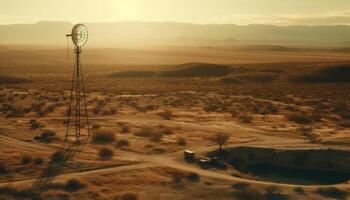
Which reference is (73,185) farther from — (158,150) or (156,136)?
(156,136)

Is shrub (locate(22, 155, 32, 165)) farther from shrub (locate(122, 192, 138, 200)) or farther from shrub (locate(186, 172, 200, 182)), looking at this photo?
shrub (locate(186, 172, 200, 182))

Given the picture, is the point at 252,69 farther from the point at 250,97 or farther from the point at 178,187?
the point at 178,187

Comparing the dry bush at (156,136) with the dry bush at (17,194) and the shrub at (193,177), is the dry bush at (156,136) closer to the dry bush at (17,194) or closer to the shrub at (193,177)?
the shrub at (193,177)

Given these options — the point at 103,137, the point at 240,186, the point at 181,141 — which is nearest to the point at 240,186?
the point at 240,186

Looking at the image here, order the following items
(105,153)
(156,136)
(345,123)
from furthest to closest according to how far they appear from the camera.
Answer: (345,123) → (156,136) → (105,153)

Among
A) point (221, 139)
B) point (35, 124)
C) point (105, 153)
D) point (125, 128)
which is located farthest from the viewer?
point (35, 124)

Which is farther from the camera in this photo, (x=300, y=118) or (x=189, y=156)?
(x=300, y=118)

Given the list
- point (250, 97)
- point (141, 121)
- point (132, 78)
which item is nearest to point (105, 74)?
point (132, 78)
